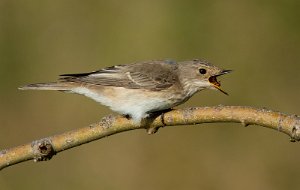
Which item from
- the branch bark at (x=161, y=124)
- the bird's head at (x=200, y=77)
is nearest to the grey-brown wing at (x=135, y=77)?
the bird's head at (x=200, y=77)

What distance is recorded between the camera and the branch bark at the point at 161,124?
5.26 meters

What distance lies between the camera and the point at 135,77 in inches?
309

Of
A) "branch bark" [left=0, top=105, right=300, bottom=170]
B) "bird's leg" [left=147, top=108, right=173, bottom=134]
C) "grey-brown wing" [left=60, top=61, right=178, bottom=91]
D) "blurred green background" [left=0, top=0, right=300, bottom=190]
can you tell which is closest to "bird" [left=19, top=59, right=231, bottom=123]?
"grey-brown wing" [left=60, top=61, right=178, bottom=91]

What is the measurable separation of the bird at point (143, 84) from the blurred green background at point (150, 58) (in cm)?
307

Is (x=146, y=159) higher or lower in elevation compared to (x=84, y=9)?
lower

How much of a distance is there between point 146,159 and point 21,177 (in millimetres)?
1803

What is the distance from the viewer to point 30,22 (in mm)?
13273

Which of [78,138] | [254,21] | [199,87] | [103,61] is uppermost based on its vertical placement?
[254,21]

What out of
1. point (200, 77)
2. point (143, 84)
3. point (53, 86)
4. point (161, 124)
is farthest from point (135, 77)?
point (161, 124)

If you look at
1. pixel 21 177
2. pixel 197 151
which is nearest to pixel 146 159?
pixel 197 151

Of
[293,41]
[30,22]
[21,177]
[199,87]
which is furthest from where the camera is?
[30,22]

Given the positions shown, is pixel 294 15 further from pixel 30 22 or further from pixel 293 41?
pixel 30 22

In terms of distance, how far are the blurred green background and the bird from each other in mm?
3070

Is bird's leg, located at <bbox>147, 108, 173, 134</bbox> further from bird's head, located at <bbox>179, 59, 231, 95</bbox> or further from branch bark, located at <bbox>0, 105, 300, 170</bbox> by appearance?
bird's head, located at <bbox>179, 59, 231, 95</bbox>
